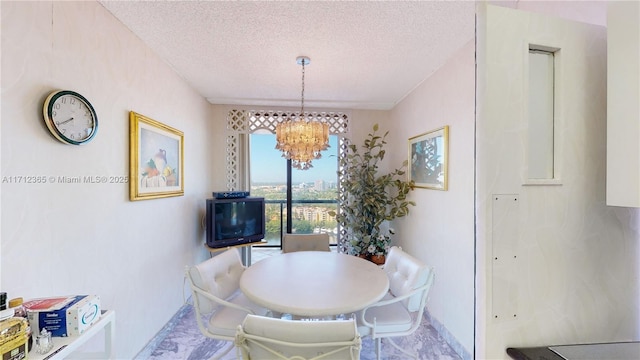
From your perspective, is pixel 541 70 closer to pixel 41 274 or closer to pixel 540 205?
pixel 540 205

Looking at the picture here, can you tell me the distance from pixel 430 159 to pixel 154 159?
8.27ft

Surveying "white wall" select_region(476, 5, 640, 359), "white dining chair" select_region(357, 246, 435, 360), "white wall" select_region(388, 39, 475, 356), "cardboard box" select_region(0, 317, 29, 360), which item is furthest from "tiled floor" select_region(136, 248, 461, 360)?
"white wall" select_region(476, 5, 640, 359)

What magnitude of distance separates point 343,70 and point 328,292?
6.29 feet

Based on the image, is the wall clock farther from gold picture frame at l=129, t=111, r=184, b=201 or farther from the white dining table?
the white dining table

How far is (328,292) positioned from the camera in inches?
56.1

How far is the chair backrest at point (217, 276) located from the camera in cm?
159

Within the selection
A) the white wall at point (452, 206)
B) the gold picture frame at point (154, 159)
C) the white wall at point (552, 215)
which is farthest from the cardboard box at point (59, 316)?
the white wall at point (452, 206)

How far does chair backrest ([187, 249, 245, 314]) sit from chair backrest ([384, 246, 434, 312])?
4.08 feet

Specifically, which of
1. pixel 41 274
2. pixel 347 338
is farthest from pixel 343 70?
pixel 41 274

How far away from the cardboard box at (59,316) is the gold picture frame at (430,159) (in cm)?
242

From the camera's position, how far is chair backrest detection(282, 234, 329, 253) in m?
2.62

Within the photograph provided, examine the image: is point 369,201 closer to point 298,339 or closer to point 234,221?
point 234,221

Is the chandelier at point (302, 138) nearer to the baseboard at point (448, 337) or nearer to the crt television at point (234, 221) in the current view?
the crt television at point (234, 221)

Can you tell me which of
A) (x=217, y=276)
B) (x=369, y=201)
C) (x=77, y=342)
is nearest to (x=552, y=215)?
(x=77, y=342)
